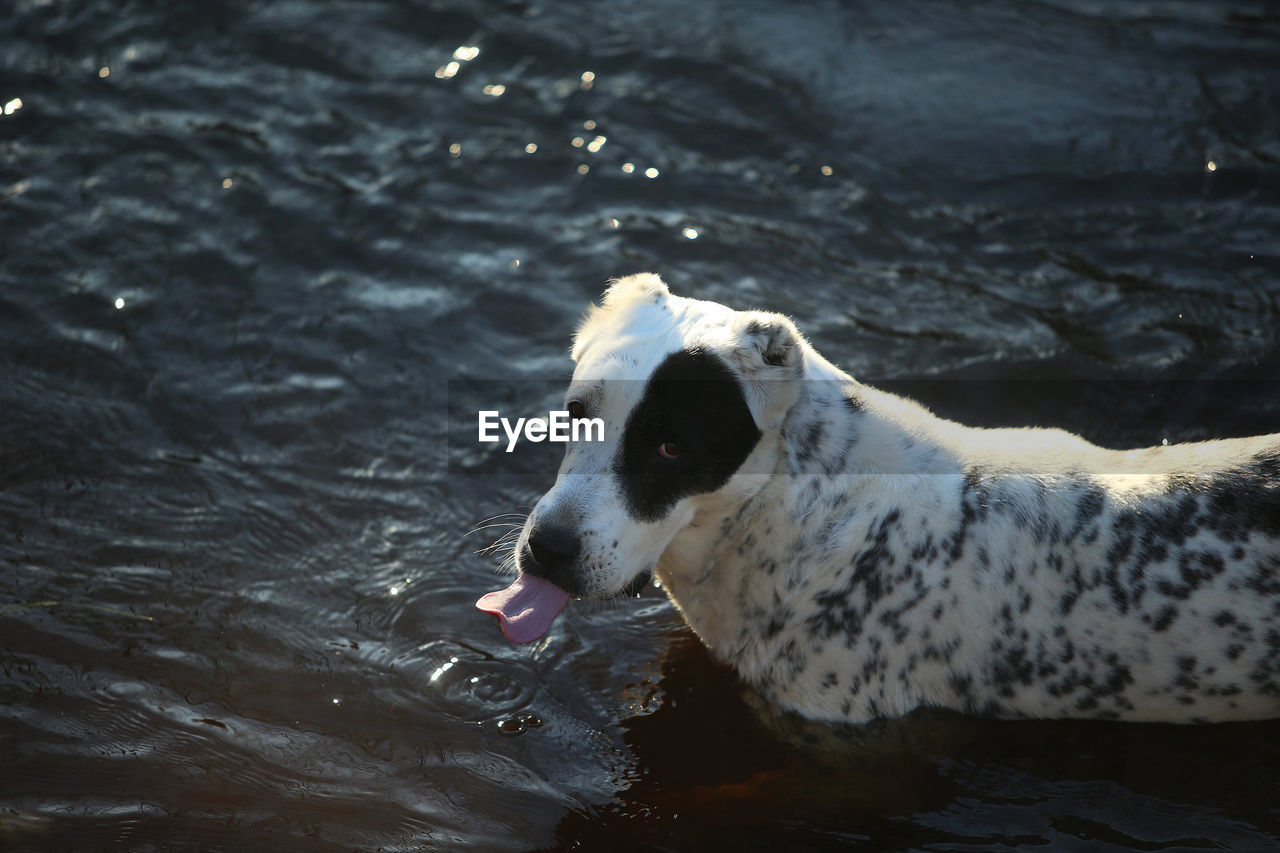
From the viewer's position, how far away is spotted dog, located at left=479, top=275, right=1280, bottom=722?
4039mm

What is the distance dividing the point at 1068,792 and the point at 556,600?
2202 millimetres

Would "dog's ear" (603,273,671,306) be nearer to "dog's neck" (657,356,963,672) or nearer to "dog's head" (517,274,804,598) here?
"dog's head" (517,274,804,598)

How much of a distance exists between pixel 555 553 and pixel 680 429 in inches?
24.7

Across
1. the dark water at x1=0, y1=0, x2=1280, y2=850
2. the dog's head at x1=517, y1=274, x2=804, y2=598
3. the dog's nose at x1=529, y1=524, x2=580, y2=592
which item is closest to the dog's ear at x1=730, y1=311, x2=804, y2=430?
the dog's head at x1=517, y1=274, x2=804, y2=598

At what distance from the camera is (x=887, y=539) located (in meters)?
4.32

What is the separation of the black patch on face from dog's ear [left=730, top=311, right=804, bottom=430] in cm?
4

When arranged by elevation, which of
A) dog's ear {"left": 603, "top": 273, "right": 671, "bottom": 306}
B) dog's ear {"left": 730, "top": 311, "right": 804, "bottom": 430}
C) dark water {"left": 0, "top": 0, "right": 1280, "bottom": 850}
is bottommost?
dark water {"left": 0, "top": 0, "right": 1280, "bottom": 850}

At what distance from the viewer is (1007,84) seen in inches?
361

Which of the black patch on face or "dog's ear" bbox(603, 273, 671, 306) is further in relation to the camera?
"dog's ear" bbox(603, 273, 671, 306)

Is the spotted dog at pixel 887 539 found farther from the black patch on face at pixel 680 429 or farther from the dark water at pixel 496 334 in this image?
the dark water at pixel 496 334

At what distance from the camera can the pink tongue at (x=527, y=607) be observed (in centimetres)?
419

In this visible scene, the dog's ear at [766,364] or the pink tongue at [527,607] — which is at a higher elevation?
the dog's ear at [766,364]

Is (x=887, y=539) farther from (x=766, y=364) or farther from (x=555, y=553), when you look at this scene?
(x=555, y=553)

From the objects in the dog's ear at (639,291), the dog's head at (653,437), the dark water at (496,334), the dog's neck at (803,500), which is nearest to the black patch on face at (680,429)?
the dog's head at (653,437)
